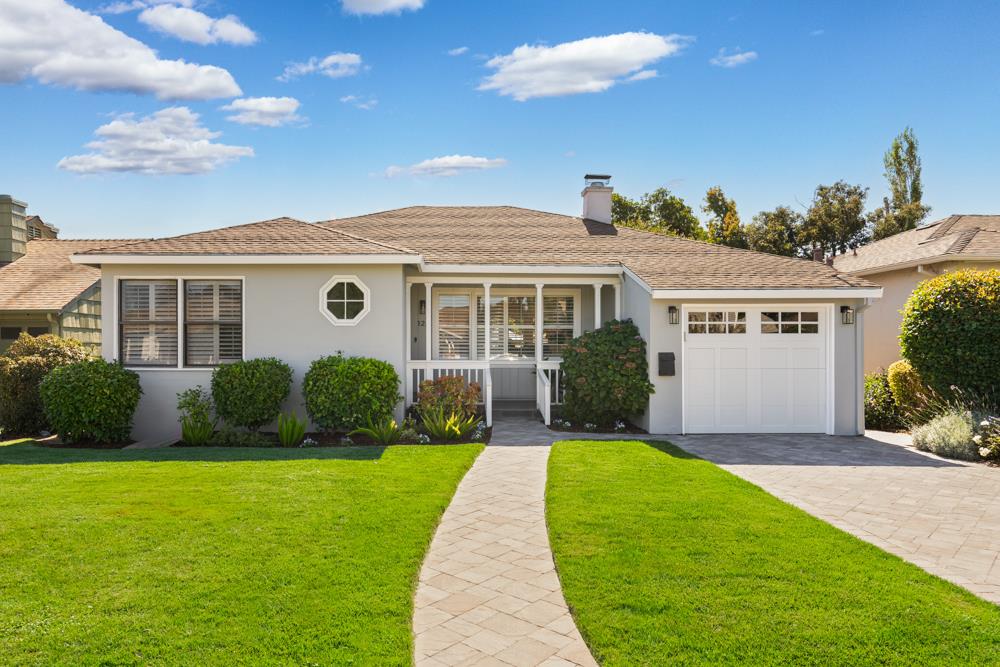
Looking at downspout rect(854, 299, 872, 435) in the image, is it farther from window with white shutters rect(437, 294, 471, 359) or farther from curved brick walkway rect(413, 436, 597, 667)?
window with white shutters rect(437, 294, 471, 359)

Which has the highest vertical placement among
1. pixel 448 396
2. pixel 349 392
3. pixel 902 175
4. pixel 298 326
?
pixel 902 175

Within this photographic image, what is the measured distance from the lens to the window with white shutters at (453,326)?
14078 millimetres

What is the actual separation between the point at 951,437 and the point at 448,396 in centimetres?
740

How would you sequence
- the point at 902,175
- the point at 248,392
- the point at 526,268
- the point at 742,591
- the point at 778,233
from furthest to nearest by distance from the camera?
1. the point at 902,175
2. the point at 778,233
3. the point at 526,268
4. the point at 248,392
5. the point at 742,591

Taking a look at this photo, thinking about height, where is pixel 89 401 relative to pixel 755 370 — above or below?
below

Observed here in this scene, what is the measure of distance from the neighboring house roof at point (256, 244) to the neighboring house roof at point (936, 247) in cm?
1116

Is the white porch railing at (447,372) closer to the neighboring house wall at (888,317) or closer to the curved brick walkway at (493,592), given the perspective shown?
the curved brick walkway at (493,592)

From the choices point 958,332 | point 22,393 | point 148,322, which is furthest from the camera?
point 22,393

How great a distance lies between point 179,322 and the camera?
11211mm

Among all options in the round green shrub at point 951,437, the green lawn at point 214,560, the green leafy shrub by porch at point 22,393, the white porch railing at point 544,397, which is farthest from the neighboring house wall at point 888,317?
the green leafy shrub by porch at point 22,393

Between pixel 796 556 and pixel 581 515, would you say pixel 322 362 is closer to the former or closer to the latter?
pixel 581 515

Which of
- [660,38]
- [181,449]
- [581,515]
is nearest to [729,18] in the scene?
[660,38]

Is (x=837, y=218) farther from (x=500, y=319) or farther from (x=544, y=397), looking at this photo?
(x=544, y=397)

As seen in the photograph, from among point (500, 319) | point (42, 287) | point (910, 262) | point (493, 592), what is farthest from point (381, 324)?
point (910, 262)
